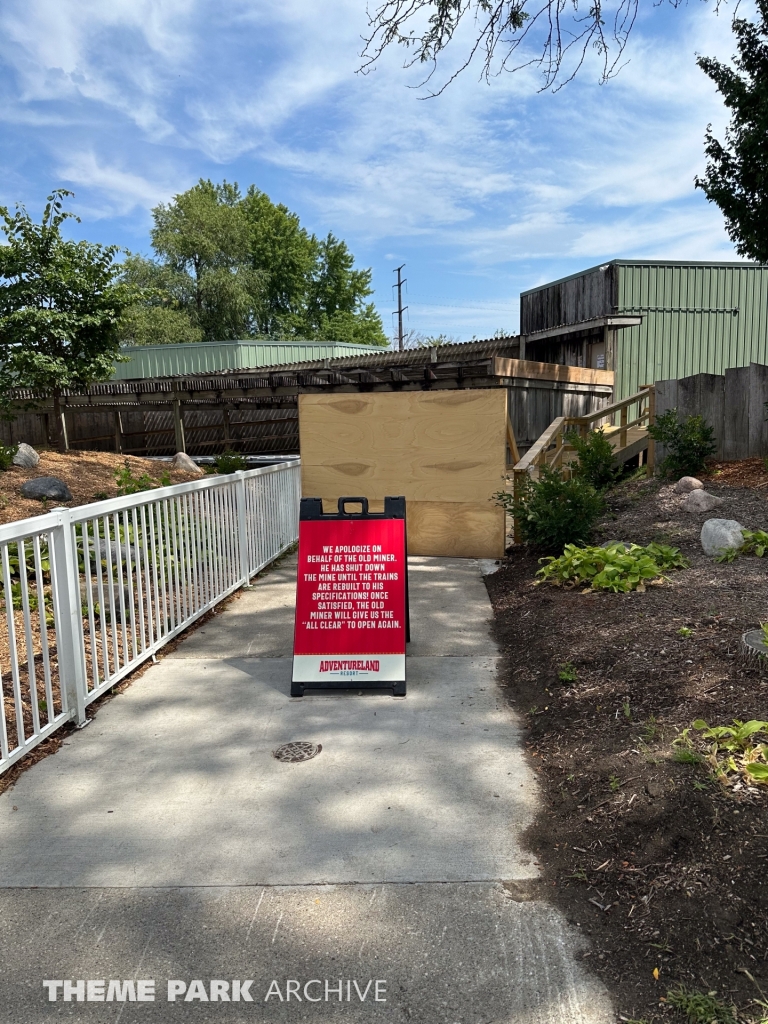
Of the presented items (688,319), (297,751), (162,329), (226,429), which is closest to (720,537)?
(297,751)

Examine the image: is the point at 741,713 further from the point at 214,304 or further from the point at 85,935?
the point at 214,304

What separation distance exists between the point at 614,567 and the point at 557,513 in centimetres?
143

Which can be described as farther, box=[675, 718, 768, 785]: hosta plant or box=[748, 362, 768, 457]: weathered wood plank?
box=[748, 362, 768, 457]: weathered wood plank

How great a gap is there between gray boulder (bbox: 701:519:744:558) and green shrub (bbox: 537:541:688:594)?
0.93 ft

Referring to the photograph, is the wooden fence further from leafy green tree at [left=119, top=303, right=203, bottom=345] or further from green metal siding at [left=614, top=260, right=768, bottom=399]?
leafy green tree at [left=119, top=303, right=203, bottom=345]

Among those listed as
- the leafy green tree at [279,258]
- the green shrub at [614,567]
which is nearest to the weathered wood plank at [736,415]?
the green shrub at [614,567]

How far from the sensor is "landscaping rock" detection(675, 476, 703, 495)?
775 centimetres

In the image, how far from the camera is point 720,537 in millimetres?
5590

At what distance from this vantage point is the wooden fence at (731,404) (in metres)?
8.57

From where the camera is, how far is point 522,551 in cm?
752

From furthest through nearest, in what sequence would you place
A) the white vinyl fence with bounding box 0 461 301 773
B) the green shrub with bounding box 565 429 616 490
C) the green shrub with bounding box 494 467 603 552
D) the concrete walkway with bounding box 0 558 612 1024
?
the green shrub with bounding box 565 429 616 490, the green shrub with bounding box 494 467 603 552, the white vinyl fence with bounding box 0 461 301 773, the concrete walkway with bounding box 0 558 612 1024

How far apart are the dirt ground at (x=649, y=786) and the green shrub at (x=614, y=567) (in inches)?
4.4

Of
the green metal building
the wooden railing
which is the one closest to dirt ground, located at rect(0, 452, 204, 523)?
the wooden railing

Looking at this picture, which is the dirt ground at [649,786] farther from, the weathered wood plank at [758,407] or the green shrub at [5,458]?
the green shrub at [5,458]
